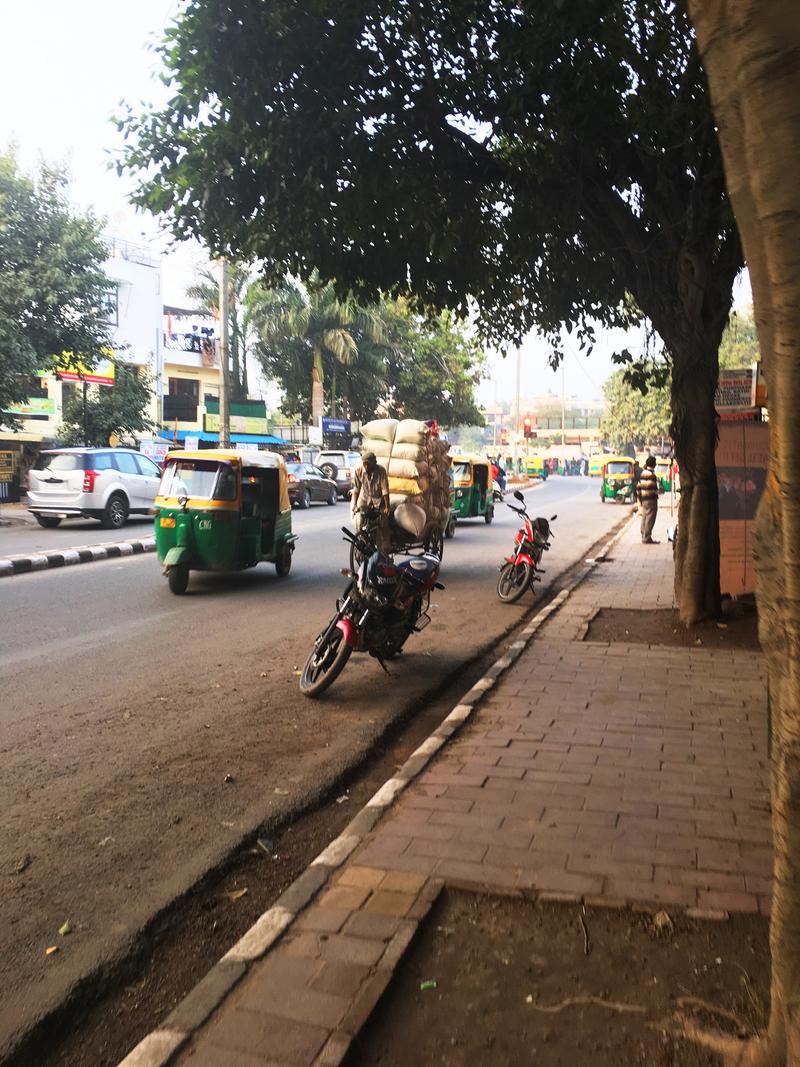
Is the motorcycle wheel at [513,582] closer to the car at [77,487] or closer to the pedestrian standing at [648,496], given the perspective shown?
the pedestrian standing at [648,496]

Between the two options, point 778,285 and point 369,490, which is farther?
point 369,490

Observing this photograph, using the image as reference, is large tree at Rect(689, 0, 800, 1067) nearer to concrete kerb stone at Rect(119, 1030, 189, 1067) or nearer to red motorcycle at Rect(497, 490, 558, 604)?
concrete kerb stone at Rect(119, 1030, 189, 1067)

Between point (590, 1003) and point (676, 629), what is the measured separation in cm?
658

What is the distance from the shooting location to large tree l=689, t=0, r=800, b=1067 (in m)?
1.92

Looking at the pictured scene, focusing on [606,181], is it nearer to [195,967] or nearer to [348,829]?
[348,829]

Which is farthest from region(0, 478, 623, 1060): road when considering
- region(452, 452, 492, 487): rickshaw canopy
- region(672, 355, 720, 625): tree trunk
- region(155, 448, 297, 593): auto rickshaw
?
region(452, 452, 492, 487): rickshaw canopy

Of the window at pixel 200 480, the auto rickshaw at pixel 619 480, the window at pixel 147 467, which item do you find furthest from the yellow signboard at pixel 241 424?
the window at pixel 200 480

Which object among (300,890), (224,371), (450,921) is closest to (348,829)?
(300,890)

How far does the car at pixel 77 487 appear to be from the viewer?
1905 centimetres

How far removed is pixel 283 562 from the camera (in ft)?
41.4

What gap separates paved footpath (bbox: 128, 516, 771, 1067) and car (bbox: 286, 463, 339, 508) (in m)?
21.9

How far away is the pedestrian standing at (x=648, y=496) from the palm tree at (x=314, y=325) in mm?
22291

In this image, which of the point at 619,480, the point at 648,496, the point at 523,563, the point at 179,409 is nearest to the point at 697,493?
the point at 523,563

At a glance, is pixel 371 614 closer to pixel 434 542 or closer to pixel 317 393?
pixel 434 542
